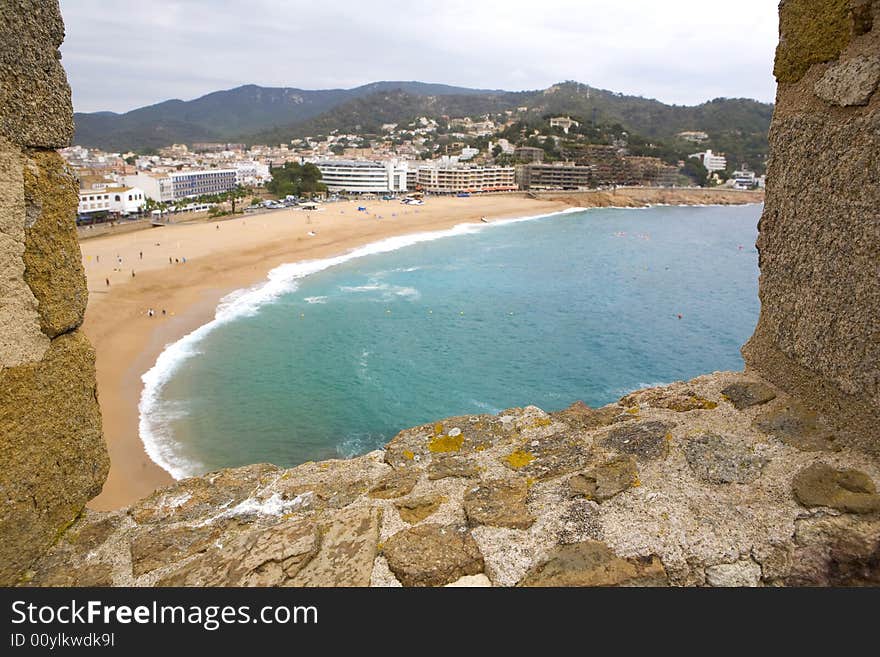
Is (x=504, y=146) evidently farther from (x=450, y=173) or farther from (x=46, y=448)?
(x=46, y=448)

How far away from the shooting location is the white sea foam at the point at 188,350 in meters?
12.0

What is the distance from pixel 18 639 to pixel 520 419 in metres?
2.46

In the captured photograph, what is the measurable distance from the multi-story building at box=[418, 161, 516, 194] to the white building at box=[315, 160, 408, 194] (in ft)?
13.2

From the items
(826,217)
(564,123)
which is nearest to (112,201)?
(826,217)

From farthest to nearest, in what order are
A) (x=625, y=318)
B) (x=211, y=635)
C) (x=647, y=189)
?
(x=647, y=189) < (x=625, y=318) < (x=211, y=635)

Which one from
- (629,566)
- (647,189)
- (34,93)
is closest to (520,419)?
(629,566)

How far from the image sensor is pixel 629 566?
6.36 ft

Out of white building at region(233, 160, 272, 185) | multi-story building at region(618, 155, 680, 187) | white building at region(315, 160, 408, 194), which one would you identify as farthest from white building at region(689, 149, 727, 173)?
white building at region(233, 160, 272, 185)

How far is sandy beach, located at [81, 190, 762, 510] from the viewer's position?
12961 mm

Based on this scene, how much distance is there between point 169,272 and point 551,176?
246 feet

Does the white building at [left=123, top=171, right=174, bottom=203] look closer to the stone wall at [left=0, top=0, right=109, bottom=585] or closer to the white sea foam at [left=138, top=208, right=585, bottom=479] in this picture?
the white sea foam at [left=138, top=208, right=585, bottom=479]

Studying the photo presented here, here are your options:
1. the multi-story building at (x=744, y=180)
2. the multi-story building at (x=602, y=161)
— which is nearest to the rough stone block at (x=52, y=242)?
the multi-story building at (x=602, y=161)

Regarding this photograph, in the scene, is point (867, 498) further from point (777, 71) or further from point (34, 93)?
point (34, 93)

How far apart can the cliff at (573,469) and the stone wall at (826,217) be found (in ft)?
0.03
